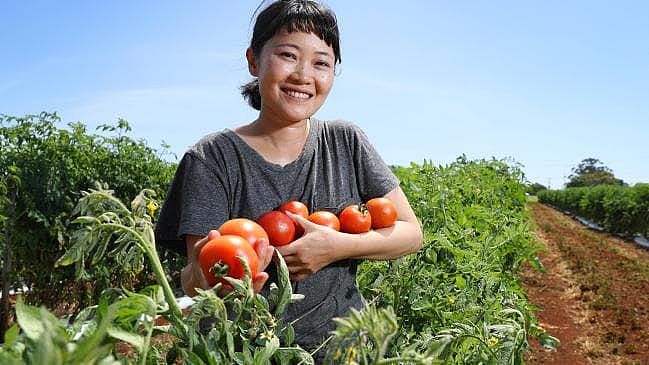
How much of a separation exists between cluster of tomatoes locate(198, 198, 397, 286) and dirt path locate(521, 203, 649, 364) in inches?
67.6

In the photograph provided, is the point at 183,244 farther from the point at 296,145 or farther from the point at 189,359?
the point at 189,359

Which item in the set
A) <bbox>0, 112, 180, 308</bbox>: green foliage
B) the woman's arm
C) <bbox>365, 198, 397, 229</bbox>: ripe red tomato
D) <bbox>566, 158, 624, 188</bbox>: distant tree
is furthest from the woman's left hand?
<bbox>566, 158, 624, 188</bbox>: distant tree

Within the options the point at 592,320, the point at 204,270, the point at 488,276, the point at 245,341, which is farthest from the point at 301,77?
the point at 592,320

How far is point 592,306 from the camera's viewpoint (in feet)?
23.5

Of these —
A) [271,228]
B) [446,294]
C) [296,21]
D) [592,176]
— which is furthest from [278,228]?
[592,176]

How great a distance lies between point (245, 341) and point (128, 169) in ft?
17.8

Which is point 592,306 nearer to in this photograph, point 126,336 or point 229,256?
point 229,256

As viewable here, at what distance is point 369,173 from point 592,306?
6.60 metres

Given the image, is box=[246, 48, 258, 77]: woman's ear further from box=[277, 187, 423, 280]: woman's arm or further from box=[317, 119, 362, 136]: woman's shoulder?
box=[277, 187, 423, 280]: woman's arm

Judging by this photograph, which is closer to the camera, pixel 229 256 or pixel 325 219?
pixel 229 256

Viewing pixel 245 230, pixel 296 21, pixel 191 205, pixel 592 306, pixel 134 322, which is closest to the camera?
pixel 134 322

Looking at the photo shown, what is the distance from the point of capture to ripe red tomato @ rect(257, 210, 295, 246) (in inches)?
53.6

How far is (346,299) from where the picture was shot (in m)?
1.61

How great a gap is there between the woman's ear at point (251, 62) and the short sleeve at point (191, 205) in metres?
0.36
